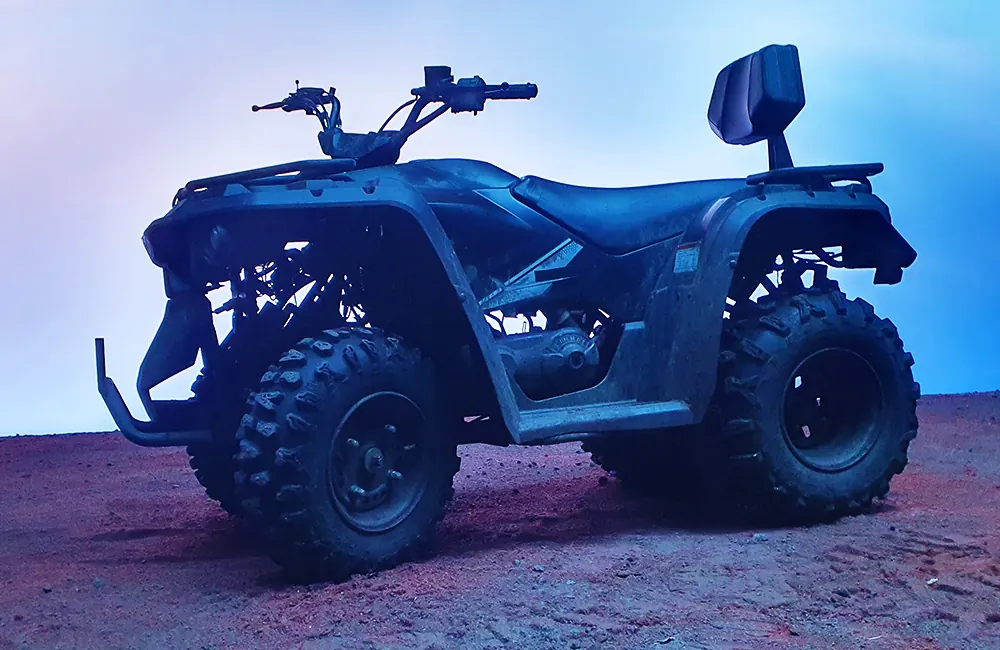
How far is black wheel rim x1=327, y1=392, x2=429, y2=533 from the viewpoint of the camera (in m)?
3.63

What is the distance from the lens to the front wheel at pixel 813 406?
14.0ft

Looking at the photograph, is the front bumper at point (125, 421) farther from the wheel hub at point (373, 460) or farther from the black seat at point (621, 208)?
the black seat at point (621, 208)

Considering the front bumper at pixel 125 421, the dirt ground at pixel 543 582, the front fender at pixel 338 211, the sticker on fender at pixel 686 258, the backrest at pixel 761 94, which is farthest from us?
the backrest at pixel 761 94

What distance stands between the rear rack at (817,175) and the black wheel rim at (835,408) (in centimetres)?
77

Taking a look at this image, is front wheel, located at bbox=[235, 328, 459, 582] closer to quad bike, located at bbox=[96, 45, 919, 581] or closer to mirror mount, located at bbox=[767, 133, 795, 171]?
quad bike, located at bbox=[96, 45, 919, 581]

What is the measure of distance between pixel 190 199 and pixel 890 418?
3013 millimetres

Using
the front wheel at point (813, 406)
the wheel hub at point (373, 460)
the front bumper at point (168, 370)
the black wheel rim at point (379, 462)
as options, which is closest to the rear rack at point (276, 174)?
the front bumper at point (168, 370)

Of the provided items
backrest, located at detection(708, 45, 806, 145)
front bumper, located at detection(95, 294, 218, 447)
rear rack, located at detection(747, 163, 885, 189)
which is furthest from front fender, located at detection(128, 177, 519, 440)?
backrest, located at detection(708, 45, 806, 145)

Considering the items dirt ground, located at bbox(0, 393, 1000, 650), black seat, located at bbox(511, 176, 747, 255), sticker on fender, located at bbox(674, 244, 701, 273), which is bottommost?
dirt ground, located at bbox(0, 393, 1000, 650)

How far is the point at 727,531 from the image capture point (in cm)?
432

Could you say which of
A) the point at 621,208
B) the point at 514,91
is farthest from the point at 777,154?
the point at 514,91

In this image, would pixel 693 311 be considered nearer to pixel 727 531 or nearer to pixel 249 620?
pixel 727 531

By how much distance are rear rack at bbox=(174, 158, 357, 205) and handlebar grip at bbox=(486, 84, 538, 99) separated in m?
0.89

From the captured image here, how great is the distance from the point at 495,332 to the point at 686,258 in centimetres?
86
